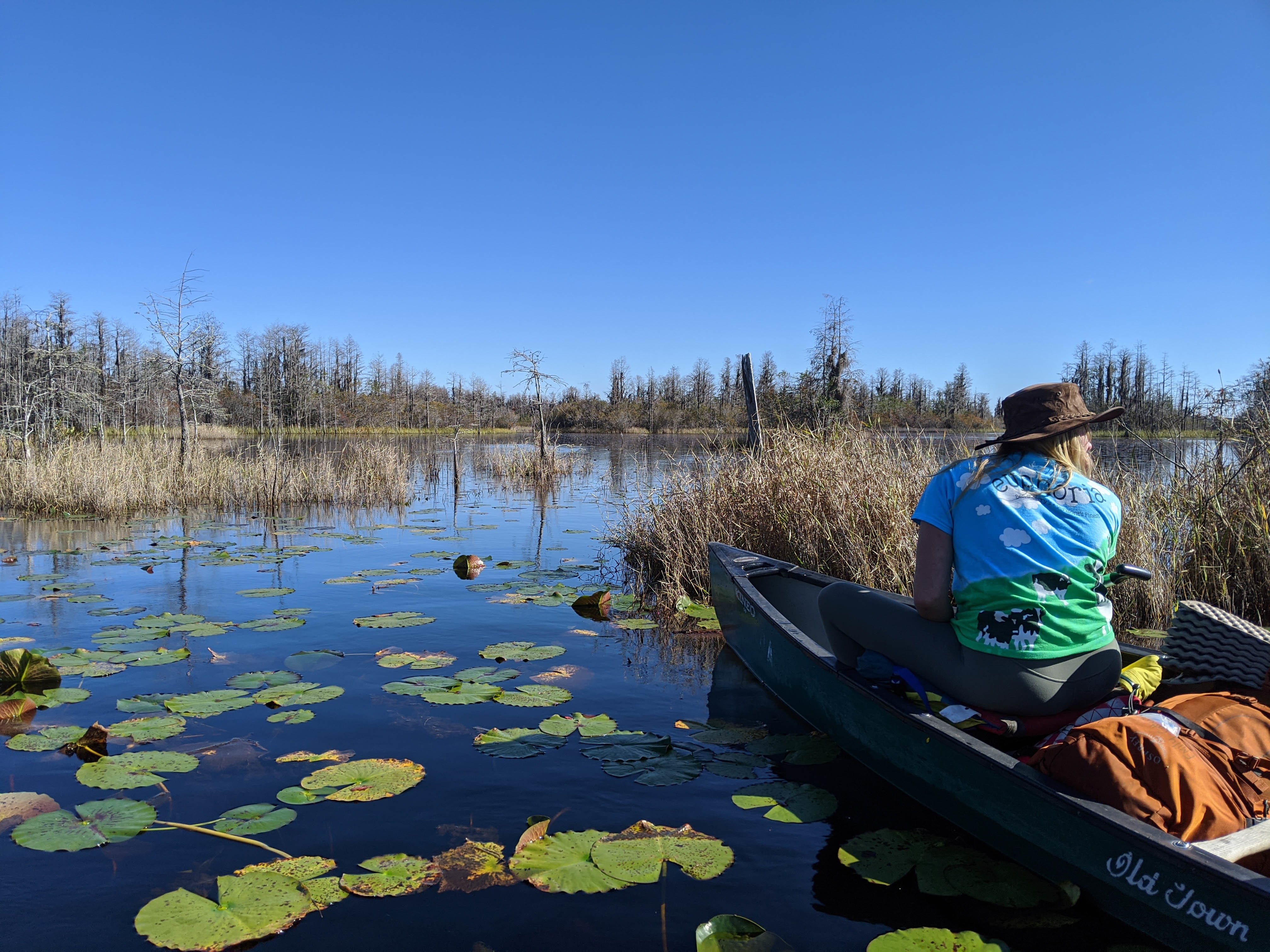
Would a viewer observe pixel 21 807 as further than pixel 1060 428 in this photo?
Yes

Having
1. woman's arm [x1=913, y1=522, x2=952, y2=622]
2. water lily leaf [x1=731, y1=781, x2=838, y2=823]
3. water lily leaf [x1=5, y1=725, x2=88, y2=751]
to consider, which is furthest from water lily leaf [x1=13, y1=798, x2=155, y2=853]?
woman's arm [x1=913, y1=522, x2=952, y2=622]

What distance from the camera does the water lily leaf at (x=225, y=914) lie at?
2.27 meters

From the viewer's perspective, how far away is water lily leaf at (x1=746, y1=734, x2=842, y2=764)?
12.4ft

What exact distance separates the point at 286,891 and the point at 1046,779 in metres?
2.53

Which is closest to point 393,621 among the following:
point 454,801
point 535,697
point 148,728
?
point 535,697

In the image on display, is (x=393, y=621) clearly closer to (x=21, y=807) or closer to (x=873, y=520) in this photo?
(x=21, y=807)

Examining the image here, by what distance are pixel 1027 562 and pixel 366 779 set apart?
2.90 metres

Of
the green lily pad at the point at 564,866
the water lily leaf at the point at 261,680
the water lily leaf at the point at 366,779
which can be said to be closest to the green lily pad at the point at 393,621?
the water lily leaf at the point at 261,680

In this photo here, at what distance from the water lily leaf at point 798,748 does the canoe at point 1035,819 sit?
9 centimetres

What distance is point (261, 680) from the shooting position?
474 cm

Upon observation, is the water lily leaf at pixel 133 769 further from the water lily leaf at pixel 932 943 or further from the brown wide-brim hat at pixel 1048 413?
the brown wide-brim hat at pixel 1048 413

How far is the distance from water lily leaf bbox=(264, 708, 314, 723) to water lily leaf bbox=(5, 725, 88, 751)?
850 millimetres

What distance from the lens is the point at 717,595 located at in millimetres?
5945

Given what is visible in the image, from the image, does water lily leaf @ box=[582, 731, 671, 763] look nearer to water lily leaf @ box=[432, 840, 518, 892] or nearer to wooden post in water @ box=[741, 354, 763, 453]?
water lily leaf @ box=[432, 840, 518, 892]
